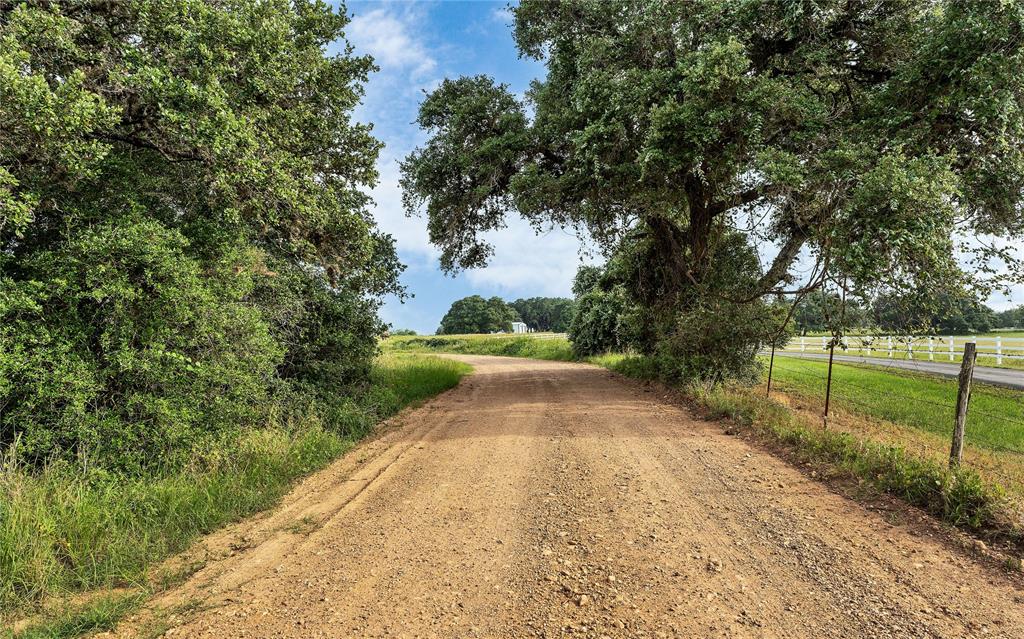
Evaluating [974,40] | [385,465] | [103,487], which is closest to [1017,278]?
[974,40]

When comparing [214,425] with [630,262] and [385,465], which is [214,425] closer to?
[385,465]

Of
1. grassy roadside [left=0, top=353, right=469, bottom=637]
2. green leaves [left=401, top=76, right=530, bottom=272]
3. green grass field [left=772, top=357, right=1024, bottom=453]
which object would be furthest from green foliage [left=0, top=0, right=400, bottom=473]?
green grass field [left=772, top=357, right=1024, bottom=453]

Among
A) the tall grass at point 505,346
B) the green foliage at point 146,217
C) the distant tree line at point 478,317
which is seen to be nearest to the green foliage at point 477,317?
the distant tree line at point 478,317

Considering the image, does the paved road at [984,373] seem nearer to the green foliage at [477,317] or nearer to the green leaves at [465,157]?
the green leaves at [465,157]

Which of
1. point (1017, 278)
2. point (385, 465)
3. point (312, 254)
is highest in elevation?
point (1017, 278)

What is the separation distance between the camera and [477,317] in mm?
97938

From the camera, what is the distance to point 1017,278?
354 inches

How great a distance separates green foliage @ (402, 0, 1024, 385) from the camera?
736 cm

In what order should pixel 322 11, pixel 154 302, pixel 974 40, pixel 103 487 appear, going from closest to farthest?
pixel 103 487
pixel 154 302
pixel 974 40
pixel 322 11

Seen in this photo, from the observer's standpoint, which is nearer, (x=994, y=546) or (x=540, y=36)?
(x=994, y=546)

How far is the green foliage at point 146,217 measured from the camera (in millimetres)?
4832

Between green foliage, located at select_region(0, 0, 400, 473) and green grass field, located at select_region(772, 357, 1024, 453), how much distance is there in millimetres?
11753

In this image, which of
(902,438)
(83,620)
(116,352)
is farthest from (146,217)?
(902,438)

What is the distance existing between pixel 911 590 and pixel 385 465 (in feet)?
17.6
